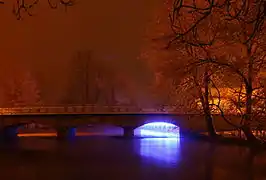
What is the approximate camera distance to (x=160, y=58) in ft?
67.1

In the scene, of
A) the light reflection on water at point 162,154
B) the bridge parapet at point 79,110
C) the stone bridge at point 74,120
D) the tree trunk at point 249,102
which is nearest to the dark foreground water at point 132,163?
the light reflection on water at point 162,154

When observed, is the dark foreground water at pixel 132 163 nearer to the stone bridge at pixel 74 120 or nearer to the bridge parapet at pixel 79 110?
the stone bridge at pixel 74 120

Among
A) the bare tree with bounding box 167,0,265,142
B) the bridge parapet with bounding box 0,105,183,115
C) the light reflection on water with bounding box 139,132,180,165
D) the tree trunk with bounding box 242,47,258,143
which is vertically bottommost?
the light reflection on water with bounding box 139,132,180,165

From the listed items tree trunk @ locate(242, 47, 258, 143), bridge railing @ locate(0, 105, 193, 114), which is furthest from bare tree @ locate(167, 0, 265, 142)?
bridge railing @ locate(0, 105, 193, 114)

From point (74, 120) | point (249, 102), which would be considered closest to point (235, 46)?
point (249, 102)

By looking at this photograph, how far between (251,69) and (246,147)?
6976mm

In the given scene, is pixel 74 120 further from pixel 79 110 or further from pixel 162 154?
pixel 162 154

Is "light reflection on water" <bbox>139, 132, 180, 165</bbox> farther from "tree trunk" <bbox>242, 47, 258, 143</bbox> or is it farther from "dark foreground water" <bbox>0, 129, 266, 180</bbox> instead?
"tree trunk" <bbox>242, 47, 258, 143</bbox>

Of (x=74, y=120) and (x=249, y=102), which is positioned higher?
(x=249, y=102)

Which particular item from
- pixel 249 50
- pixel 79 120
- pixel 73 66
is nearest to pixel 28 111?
pixel 79 120

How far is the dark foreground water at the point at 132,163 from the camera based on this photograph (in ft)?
45.0

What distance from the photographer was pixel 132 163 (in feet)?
54.3

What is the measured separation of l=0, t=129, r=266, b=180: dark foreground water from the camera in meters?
13.7

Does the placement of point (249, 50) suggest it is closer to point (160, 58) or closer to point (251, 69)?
point (251, 69)
